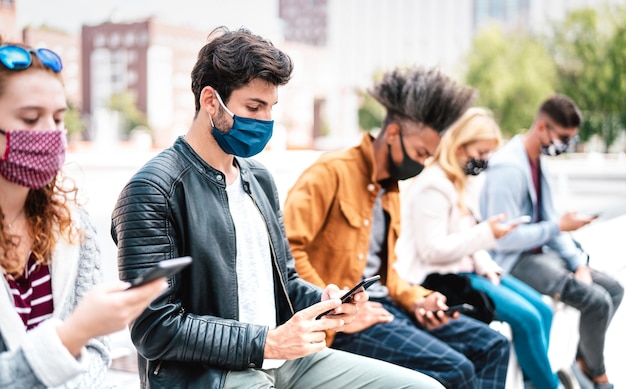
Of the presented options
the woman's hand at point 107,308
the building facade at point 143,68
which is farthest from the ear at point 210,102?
the building facade at point 143,68

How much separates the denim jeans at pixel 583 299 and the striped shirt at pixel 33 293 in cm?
302

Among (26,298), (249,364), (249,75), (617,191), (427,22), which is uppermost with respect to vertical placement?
(427,22)

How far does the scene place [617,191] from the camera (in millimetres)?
23953

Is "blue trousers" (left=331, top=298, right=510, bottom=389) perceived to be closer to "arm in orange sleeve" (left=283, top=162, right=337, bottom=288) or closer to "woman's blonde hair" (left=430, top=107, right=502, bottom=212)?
"arm in orange sleeve" (left=283, top=162, right=337, bottom=288)

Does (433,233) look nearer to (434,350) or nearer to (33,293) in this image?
(434,350)

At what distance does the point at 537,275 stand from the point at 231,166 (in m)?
2.52

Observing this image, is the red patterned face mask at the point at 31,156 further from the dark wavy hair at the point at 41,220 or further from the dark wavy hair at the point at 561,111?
the dark wavy hair at the point at 561,111

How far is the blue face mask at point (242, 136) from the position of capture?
1.99 metres

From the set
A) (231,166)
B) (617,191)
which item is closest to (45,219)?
(231,166)

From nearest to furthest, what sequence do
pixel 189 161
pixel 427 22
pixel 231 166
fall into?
pixel 189 161
pixel 231 166
pixel 427 22

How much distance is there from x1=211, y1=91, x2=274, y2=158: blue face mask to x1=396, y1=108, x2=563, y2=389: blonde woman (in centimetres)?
145

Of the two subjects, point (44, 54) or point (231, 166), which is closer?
point (44, 54)

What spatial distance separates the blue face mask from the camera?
1.99 m

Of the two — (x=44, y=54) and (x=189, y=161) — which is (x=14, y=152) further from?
(x=189, y=161)
